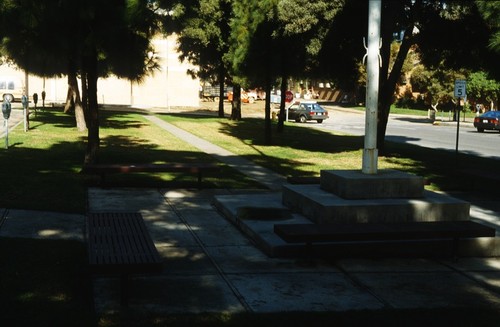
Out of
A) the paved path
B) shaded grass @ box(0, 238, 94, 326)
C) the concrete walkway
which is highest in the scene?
shaded grass @ box(0, 238, 94, 326)

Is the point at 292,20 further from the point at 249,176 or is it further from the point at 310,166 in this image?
the point at 249,176

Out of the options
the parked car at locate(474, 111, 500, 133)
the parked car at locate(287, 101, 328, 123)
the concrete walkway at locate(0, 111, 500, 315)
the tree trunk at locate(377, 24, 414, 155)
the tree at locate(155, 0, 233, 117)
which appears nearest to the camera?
the concrete walkway at locate(0, 111, 500, 315)

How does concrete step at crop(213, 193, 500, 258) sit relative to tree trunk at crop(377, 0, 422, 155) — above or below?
below

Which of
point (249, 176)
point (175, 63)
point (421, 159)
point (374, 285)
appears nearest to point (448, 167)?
point (421, 159)

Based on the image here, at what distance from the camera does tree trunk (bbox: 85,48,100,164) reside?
15.2m

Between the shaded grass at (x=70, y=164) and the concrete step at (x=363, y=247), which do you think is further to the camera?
the shaded grass at (x=70, y=164)

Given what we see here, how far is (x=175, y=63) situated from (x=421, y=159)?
47.5 m

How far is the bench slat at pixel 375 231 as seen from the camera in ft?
25.3

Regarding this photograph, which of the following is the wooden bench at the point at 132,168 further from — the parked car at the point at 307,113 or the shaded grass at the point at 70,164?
the parked car at the point at 307,113

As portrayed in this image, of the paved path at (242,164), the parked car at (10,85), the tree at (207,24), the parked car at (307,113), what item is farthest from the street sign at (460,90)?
the parked car at (10,85)

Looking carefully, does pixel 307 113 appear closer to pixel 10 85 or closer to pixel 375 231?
pixel 10 85

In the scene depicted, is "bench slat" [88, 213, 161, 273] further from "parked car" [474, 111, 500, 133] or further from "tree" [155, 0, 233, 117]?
"parked car" [474, 111, 500, 133]

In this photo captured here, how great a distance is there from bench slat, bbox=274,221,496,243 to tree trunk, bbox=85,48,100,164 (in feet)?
27.9

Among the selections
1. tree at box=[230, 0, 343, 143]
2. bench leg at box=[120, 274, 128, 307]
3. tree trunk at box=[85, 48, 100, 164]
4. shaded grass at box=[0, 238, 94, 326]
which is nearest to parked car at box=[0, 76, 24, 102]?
tree at box=[230, 0, 343, 143]
